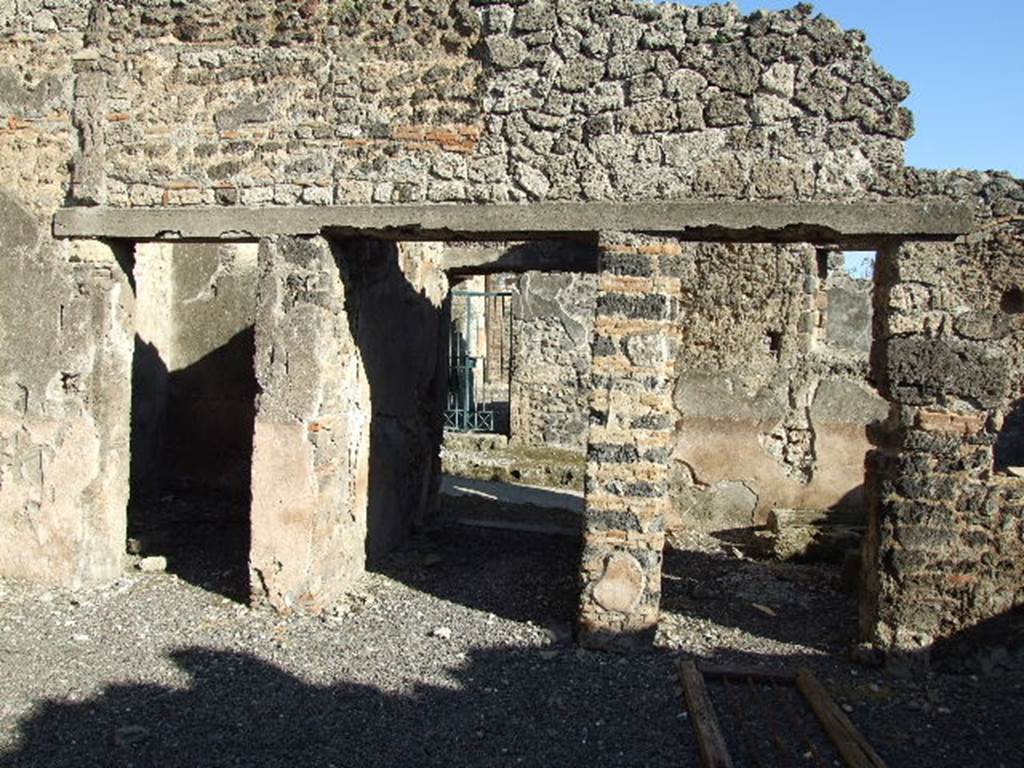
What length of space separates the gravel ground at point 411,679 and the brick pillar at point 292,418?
279 mm

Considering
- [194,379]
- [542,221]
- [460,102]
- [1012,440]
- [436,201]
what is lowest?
[1012,440]

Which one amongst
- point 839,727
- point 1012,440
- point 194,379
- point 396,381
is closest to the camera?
point 839,727

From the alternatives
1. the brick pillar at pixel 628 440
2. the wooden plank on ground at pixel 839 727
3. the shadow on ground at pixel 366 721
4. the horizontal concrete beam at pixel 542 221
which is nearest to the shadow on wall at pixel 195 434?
the horizontal concrete beam at pixel 542 221

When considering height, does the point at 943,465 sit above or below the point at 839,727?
above

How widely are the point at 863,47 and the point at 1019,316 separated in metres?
2.09

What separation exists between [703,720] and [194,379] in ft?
19.1

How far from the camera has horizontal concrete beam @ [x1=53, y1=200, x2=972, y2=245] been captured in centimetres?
482

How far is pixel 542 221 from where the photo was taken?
5156 millimetres

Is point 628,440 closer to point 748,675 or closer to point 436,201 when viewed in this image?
point 748,675

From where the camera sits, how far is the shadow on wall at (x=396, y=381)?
6.12m

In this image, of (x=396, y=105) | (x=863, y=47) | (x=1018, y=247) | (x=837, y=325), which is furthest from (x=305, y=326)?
(x=837, y=325)

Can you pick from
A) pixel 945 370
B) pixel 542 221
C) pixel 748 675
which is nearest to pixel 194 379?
pixel 542 221

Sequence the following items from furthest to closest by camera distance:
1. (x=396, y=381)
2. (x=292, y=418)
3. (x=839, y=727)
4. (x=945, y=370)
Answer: (x=396, y=381) < (x=292, y=418) < (x=945, y=370) < (x=839, y=727)

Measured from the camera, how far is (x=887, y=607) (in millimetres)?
4914
